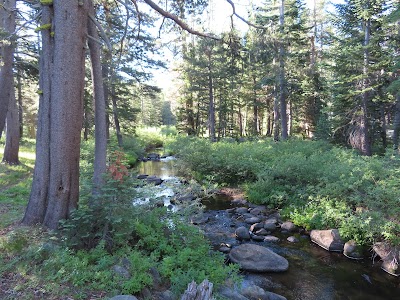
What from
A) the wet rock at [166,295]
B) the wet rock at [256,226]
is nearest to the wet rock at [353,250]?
the wet rock at [256,226]

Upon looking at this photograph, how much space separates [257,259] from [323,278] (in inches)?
58.3

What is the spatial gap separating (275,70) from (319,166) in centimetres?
937

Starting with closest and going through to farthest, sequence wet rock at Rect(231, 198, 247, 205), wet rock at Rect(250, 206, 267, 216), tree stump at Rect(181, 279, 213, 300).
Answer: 1. tree stump at Rect(181, 279, 213, 300)
2. wet rock at Rect(250, 206, 267, 216)
3. wet rock at Rect(231, 198, 247, 205)

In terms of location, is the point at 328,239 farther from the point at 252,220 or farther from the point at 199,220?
the point at 199,220

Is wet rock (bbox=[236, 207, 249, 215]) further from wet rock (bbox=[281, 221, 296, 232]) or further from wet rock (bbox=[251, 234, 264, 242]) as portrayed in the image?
wet rock (bbox=[251, 234, 264, 242])

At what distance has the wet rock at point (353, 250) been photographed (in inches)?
295

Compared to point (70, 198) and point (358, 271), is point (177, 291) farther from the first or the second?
point (358, 271)

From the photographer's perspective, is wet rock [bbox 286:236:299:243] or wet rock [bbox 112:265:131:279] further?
wet rock [bbox 286:236:299:243]

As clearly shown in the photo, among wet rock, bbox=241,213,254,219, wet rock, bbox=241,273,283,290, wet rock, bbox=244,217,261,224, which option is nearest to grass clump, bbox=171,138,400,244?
wet rock, bbox=244,217,261,224

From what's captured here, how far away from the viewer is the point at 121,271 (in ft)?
13.1

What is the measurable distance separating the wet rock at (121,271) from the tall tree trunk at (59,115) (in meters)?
1.37

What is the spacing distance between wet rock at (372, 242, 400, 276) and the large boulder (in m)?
2.33

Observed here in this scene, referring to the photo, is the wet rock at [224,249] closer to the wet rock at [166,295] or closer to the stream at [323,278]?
the stream at [323,278]

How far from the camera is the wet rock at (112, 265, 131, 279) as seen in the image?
3.94 m
